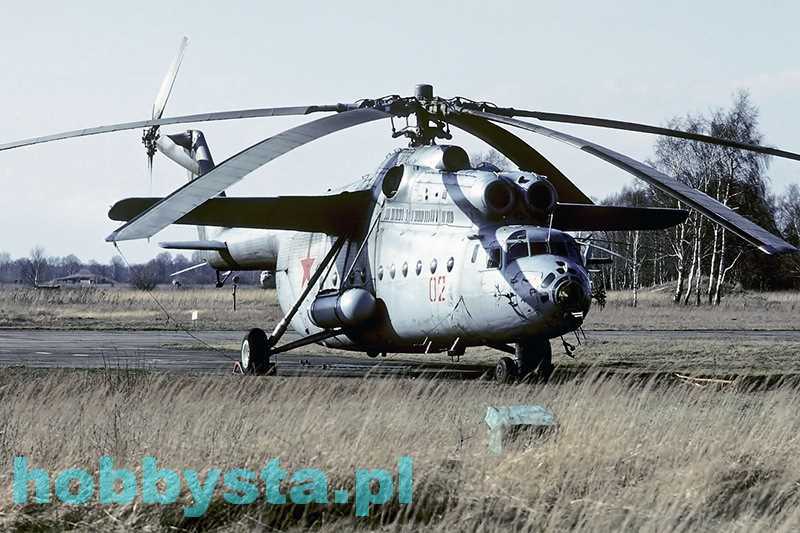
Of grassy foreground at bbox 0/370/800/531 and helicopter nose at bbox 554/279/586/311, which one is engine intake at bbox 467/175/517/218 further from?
grassy foreground at bbox 0/370/800/531

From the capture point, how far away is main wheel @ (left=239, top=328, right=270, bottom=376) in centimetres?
2005

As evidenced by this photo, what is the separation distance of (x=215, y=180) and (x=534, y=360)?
7.45 meters

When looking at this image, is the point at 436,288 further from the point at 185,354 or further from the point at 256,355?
the point at 185,354

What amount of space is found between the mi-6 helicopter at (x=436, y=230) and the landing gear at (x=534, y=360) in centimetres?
2

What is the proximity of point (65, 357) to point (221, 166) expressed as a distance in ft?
43.4

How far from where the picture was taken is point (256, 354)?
2006cm

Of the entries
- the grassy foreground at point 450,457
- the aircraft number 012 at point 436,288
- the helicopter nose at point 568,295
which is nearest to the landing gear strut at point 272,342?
the aircraft number 012 at point 436,288

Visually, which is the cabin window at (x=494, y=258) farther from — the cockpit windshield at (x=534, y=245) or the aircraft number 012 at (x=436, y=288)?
the aircraft number 012 at (x=436, y=288)

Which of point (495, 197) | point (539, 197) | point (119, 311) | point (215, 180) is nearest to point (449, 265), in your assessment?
point (495, 197)

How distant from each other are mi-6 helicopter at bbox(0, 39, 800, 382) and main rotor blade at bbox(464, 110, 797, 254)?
0.09 ft

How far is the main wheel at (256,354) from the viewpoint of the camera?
20047 mm

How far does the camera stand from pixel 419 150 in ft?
60.2

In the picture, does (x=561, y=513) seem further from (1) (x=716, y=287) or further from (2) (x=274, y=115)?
(1) (x=716, y=287)

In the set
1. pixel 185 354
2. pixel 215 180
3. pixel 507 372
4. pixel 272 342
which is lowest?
pixel 185 354
